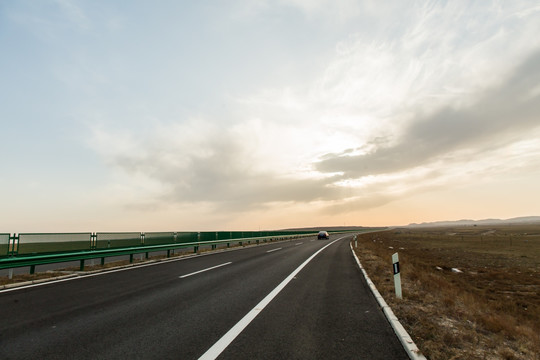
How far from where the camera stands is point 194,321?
16.3 feet

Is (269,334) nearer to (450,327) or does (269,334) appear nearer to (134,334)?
(134,334)

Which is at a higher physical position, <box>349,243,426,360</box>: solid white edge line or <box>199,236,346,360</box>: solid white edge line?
<box>199,236,346,360</box>: solid white edge line

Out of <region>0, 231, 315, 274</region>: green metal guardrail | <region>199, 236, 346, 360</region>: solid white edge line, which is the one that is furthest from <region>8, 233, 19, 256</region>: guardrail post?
<region>199, 236, 346, 360</region>: solid white edge line

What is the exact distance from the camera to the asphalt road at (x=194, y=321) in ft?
12.5

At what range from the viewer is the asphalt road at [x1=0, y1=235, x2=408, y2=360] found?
12.5ft

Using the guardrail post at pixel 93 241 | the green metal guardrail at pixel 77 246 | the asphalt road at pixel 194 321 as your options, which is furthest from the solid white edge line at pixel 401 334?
the guardrail post at pixel 93 241

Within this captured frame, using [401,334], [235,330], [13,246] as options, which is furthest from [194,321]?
[13,246]

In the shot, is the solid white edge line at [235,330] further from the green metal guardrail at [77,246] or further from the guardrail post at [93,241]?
the guardrail post at [93,241]

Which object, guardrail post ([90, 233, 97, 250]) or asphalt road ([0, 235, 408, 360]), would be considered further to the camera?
guardrail post ([90, 233, 97, 250])

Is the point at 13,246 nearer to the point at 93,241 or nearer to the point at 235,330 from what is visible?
the point at 93,241

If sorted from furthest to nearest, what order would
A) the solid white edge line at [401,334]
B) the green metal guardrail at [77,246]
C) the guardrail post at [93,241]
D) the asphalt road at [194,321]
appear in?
1. the guardrail post at [93,241]
2. the green metal guardrail at [77,246]
3. the asphalt road at [194,321]
4. the solid white edge line at [401,334]

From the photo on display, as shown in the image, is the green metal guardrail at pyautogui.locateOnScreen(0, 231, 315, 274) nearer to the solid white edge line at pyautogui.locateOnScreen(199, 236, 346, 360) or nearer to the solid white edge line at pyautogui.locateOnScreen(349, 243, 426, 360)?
the solid white edge line at pyautogui.locateOnScreen(199, 236, 346, 360)

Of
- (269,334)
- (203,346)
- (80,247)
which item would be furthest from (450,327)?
(80,247)

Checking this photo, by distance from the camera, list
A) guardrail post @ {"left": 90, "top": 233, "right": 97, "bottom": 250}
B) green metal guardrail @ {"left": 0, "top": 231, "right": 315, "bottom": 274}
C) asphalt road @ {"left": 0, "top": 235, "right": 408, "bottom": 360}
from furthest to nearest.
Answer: guardrail post @ {"left": 90, "top": 233, "right": 97, "bottom": 250}, green metal guardrail @ {"left": 0, "top": 231, "right": 315, "bottom": 274}, asphalt road @ {"left": 0, "top": 235, "right": 408, "bottom": 360}
